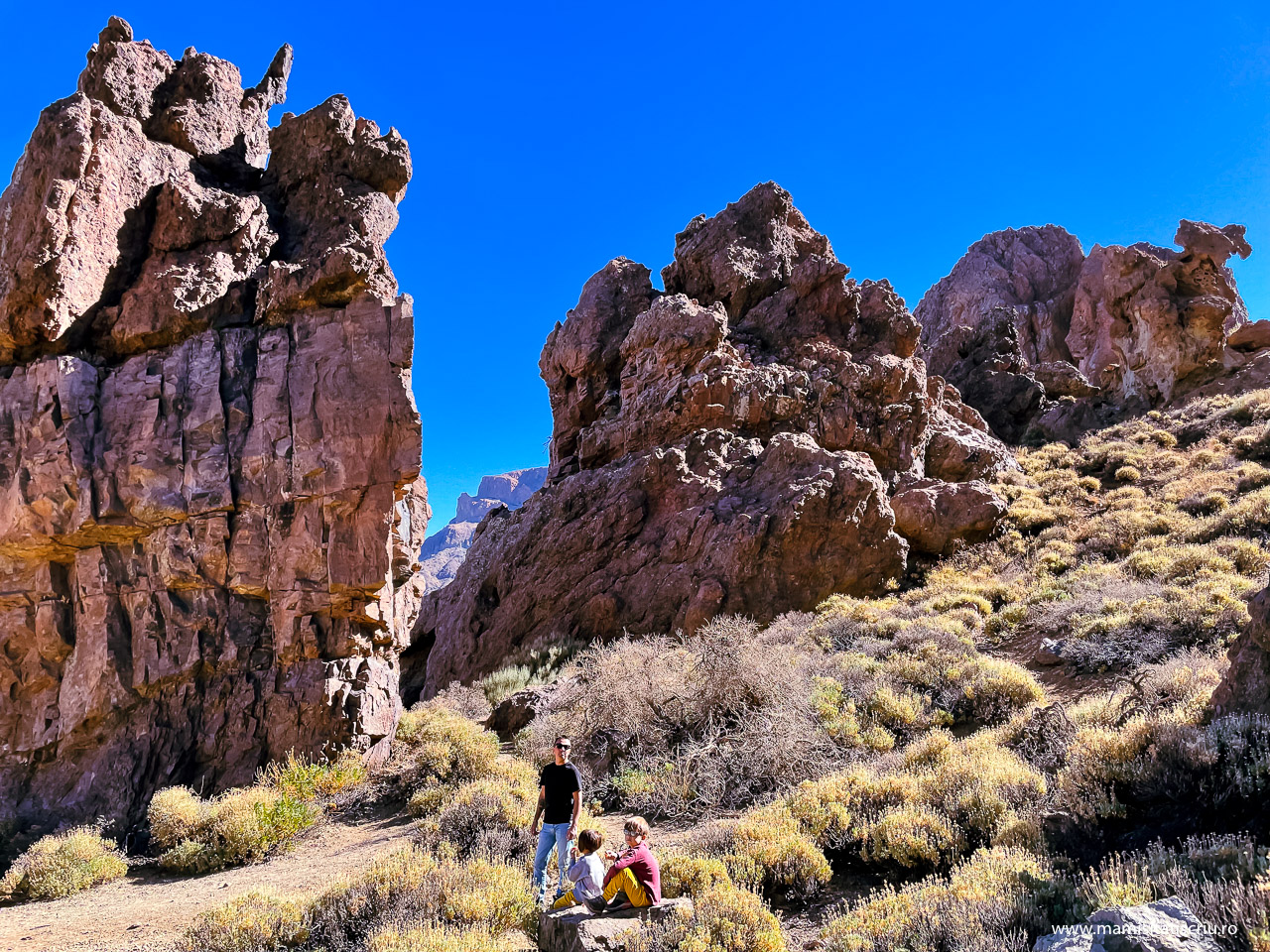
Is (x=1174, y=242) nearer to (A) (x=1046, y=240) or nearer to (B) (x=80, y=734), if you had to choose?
(A) (x=1046, y=240)

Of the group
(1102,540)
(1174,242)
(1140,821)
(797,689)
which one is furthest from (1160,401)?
(1140,821)

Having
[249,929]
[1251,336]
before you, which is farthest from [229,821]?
[1251,336]

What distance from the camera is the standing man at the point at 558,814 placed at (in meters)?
6.40

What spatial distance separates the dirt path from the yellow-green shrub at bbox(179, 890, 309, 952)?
0.69 meters

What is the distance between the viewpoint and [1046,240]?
4938 centimetres

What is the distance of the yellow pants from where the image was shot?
17.9ft

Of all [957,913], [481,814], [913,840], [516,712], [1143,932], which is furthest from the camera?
[516,712]

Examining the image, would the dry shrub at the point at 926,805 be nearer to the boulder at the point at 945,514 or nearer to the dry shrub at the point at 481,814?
the dry shrub at the point at 481,814

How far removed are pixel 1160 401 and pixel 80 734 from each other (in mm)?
37404

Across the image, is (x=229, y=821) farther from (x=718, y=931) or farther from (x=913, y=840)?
(x=913, y=840)

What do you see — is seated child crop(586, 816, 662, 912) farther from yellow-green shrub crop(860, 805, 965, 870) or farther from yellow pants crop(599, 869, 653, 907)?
yellow-green shrub crop(860, 805, 965, 870)

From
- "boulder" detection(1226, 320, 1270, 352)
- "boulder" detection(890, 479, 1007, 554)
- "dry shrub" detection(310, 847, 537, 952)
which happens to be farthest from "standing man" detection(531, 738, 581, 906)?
"boulder" detection(1226, 320, 1270, 352)

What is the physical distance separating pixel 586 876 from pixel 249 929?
298cm

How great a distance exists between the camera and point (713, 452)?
18.6 m
